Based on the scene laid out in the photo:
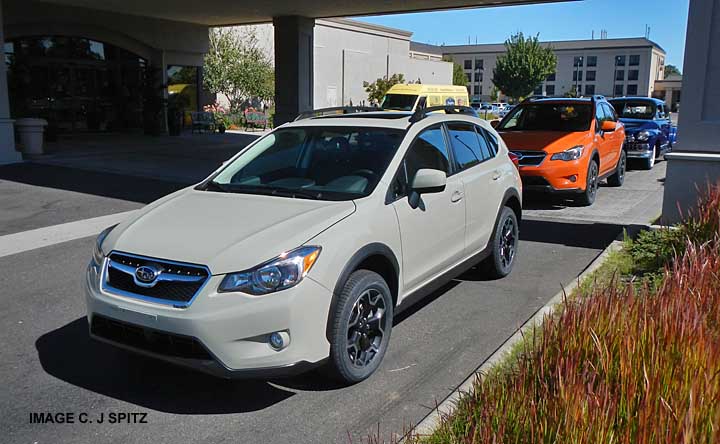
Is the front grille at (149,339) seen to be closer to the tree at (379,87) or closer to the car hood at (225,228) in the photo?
the car hood at (225,228)

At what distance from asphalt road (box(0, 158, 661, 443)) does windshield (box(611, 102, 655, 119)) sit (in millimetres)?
11849

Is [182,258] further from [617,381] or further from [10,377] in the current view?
[617,381]

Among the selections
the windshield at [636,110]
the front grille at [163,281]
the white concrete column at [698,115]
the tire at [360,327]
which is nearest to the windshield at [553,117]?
the white concrete column at [698,115]

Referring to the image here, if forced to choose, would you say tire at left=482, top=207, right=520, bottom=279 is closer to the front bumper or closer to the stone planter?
the front bumper

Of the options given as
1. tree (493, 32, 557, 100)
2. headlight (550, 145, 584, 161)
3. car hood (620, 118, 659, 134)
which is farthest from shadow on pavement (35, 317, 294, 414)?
tree (493, 32, 557, 100)

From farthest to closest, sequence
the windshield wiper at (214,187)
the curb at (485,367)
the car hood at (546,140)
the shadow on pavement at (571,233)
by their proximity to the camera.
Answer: the car hood at (546,140) → the shadow on pavement at (571,233) → the windshield wiper at (214,187) → the curb at (485,367)

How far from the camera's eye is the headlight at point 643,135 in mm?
16625

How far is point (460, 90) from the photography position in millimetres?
29031

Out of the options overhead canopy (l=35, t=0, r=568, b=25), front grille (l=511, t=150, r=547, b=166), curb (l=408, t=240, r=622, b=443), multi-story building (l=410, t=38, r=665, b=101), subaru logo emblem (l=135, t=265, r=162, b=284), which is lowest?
curb (l=408, t=240, r=622, b=443)

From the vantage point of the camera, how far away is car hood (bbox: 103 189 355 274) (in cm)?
392

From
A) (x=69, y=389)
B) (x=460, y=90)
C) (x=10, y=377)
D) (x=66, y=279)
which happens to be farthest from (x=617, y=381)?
(x=460, y=90)

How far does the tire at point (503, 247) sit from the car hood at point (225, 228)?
98.0 inches

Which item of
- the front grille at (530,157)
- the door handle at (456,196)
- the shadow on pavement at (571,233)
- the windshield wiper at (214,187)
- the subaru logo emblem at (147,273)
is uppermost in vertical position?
the windshield wiper at (214,187)

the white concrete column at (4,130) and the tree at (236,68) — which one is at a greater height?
the tree at (236,68)
